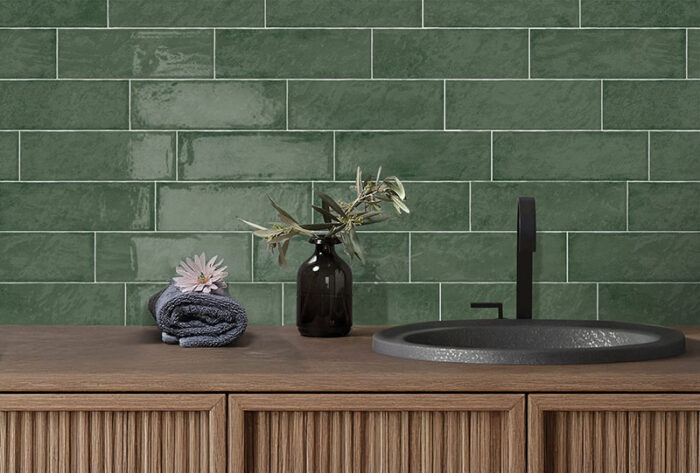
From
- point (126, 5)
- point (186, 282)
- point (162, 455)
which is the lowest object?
point (162, 455)

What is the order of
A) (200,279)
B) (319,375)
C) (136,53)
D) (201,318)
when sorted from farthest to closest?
(136,53) < (200,279) < (201,318) < (319,375)

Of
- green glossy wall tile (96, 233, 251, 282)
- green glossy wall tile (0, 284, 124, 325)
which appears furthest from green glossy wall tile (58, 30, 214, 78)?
green glossy wall tile (0, 284, 124, 325)

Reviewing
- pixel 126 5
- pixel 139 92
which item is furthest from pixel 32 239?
pixel 126 5

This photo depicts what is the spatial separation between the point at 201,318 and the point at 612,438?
79 cm

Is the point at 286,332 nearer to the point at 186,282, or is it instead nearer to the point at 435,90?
the point at 186,282

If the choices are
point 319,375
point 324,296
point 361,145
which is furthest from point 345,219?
point 319,375

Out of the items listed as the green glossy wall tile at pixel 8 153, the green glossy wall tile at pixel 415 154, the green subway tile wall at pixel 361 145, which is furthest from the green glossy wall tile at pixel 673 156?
the green glossy wall tile at pixel 8 153

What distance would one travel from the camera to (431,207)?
1.99m

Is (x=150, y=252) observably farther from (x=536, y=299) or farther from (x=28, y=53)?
(x=536, y=299)

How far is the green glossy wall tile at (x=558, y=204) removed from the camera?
199 cm

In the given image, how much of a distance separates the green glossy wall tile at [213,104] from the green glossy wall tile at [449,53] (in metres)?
0.27

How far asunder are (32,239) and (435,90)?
1052 millimetres

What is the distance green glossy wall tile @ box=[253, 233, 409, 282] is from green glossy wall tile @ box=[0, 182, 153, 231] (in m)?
0.29

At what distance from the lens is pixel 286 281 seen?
200 centimetres
